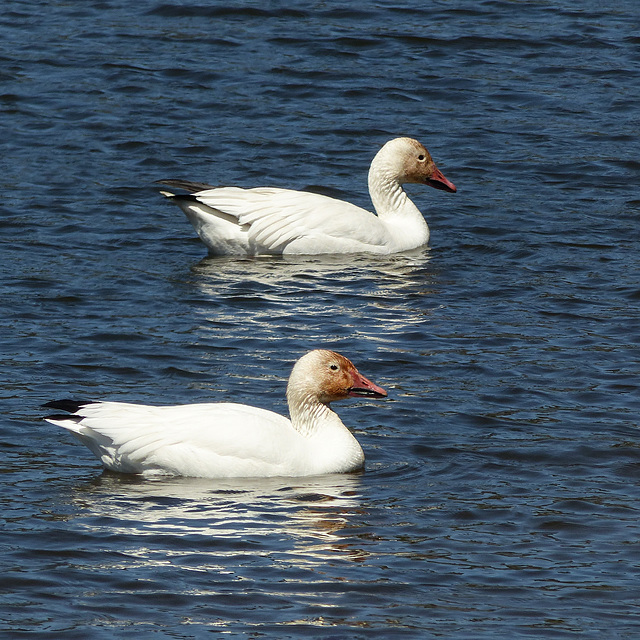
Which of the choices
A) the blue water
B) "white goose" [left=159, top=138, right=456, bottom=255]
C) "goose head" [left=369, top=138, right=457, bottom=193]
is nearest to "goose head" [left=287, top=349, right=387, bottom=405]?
the blue water

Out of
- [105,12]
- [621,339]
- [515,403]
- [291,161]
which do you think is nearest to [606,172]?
[291,161]

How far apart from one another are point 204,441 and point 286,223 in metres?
4.73

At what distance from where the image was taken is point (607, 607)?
6566 mm

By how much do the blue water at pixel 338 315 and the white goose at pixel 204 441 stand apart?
0.12 meters

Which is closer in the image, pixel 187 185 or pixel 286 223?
pixel 187 185

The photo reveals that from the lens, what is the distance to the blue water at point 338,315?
22.2 ft

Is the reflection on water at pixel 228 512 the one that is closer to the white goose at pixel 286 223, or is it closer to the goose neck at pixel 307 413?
the goose neck at pixel 307 413

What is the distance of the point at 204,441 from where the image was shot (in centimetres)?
808

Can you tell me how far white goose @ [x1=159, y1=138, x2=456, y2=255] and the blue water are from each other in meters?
0.21

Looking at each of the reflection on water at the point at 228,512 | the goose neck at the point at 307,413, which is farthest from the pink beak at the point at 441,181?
the reflection on water at the point at 228,512

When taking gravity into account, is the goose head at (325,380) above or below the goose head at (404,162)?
→ below

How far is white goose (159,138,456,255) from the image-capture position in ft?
40.8

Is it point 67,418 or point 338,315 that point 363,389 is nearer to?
point 67,418

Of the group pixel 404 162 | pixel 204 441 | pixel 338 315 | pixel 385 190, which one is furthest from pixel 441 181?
pixel 204 441
